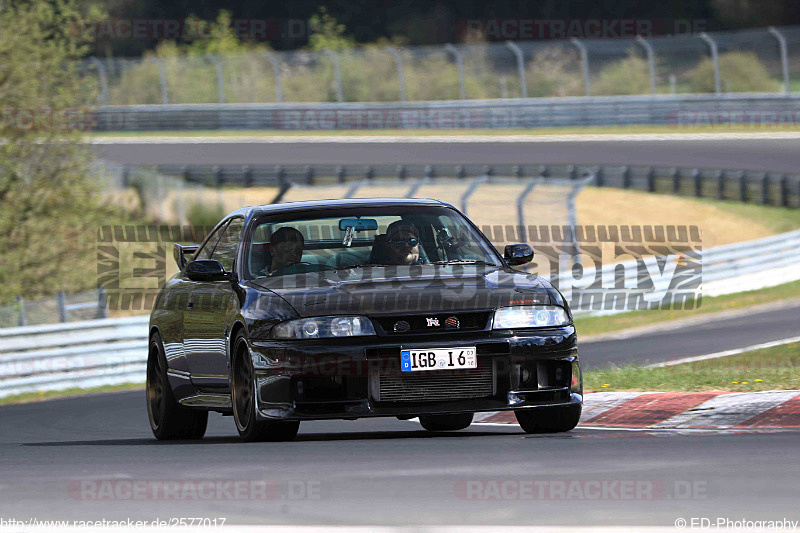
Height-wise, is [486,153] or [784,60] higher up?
[784,60]

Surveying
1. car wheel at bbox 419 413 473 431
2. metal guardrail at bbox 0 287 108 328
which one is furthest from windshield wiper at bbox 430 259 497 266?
metal guardrail at bbox 0 287 108 328

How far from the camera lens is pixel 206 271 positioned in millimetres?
8875

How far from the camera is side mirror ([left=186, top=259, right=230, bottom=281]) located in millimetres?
8875

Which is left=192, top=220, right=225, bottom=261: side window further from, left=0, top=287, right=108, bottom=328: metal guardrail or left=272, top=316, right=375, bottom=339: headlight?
left=0, top=287, right=108, bottom=328: metal guardrail

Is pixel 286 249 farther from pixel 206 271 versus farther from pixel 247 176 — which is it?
pixel 247 176

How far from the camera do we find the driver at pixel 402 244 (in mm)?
9094

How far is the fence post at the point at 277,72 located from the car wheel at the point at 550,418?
35345mm

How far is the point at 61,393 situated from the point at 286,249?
1125 centimetres

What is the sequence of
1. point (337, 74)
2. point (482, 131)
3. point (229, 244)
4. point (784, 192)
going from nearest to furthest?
point (229, 244), point (784, 192), point (482, 131), point (337, 74)

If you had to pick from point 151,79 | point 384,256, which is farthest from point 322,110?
point 384,256

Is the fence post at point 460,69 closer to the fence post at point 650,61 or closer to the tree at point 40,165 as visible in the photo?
the fence post at point 650,61

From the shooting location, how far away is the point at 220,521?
5637 mm

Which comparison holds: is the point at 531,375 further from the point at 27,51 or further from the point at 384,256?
the point at 27,51

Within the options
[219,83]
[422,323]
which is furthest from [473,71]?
[422,323]
